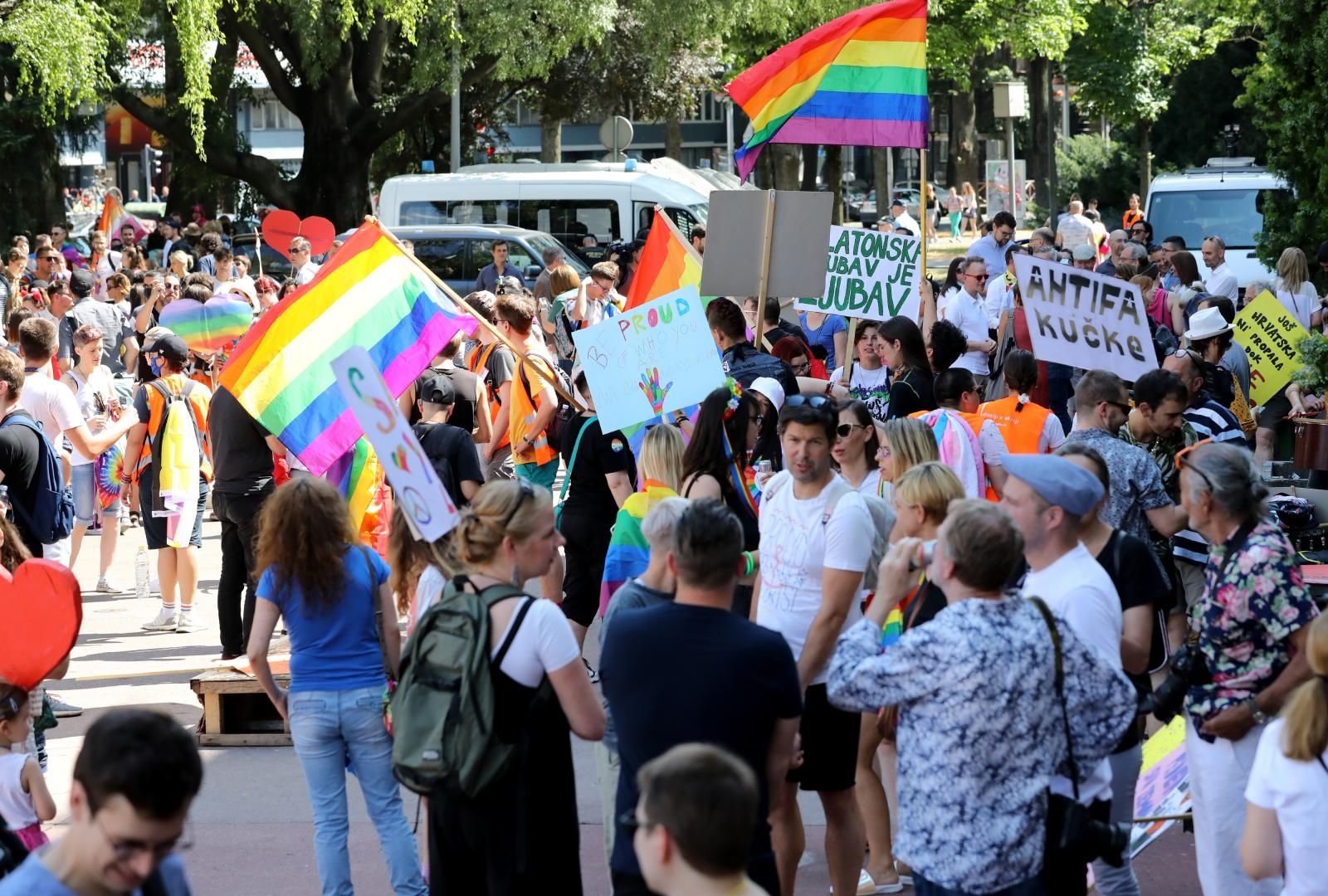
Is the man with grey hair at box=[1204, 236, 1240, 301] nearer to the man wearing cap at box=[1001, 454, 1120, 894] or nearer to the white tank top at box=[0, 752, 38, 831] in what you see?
the man wearing cap at box=[1001, 454, 1120, 894]

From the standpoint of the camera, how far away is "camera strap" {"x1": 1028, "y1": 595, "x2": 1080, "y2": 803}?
3.85m

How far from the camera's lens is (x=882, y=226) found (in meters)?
22.2

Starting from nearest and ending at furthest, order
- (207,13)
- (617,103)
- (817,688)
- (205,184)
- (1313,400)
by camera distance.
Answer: (817,688), (1313,400), (207,13), (205,184), (617,103)

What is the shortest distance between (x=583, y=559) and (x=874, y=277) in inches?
117

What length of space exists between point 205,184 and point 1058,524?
107 ft

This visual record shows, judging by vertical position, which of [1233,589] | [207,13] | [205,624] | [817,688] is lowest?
[205,624]

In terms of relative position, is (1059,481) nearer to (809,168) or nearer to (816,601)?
(816,601)

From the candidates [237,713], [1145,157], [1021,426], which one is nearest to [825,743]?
[1021,426]

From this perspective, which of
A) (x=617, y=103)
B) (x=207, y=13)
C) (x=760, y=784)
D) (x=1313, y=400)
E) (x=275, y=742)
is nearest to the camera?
(x=760, y=784)

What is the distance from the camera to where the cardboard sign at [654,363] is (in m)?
7.41

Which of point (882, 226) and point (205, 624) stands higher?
point (882, 226)

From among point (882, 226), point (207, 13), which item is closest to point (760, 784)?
point (882, 226)

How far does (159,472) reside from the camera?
9.33 meters

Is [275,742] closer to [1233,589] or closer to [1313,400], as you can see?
[1233,589]
